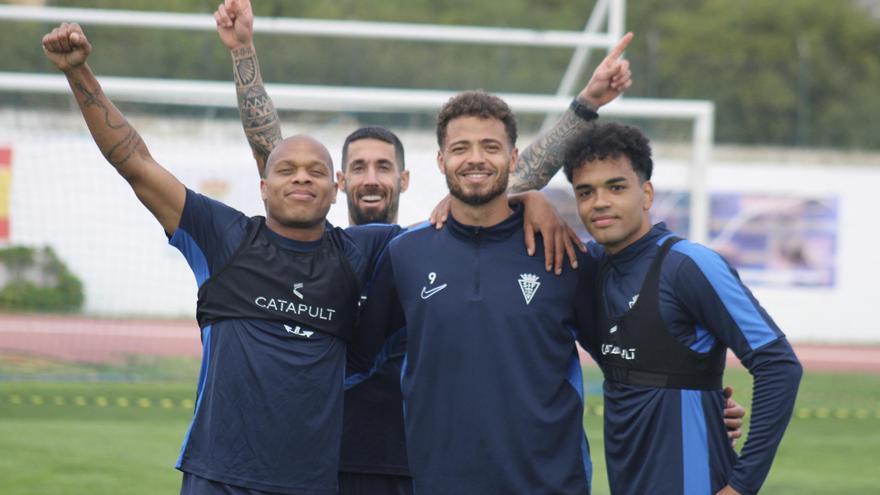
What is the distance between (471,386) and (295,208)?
938mm

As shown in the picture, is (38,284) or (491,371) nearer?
(491,371)

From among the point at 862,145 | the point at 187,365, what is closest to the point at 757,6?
the point at 862,145

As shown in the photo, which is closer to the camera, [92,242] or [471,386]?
[471,386]

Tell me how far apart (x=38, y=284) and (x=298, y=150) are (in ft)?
39.8

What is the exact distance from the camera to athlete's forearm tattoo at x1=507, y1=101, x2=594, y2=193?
468 cm

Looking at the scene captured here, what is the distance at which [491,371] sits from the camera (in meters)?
4.02

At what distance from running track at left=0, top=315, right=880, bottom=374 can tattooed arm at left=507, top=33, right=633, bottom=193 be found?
432 inches

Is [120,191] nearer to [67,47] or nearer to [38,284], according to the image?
[38,284]

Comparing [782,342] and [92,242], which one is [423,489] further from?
[92,242]

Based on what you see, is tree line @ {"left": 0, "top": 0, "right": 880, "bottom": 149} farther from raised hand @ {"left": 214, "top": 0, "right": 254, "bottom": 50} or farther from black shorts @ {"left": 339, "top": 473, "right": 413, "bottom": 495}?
black shorts @ {"left": 339, "top": 473, "right": 413, "bottom": 495}

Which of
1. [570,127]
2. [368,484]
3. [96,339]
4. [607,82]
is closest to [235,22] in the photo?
[570,127]

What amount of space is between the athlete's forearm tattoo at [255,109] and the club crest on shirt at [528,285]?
1606 mm

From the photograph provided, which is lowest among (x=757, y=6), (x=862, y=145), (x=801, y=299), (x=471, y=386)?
(x=471, y=386)

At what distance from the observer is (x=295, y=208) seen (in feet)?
13.9
